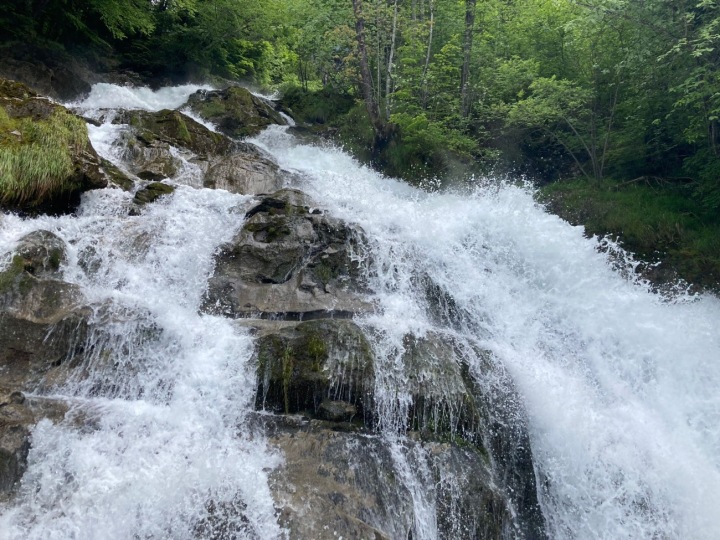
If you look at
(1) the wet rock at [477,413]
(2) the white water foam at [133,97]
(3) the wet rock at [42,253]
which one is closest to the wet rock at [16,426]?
(3) the wet rock at [42,253]

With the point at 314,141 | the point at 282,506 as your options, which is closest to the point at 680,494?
the point at 282,506

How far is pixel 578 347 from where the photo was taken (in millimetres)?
8688

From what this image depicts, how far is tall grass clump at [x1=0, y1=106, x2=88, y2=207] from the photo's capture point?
793cm

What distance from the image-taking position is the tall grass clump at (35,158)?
26.0 feet

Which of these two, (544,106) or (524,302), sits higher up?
(544,106)

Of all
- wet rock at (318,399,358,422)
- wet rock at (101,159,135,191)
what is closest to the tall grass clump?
wet rock at (101,159,135,191)

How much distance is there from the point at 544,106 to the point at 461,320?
6494mm

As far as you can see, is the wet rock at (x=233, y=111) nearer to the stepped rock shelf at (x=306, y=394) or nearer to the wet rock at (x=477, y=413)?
the stepped rock shelf at (x=306, y=394)

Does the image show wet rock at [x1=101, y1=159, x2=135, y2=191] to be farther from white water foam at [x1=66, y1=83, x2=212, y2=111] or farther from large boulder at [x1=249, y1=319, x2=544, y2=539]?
large boulder at [x1=249, y1=319, x2=544, y2=539]

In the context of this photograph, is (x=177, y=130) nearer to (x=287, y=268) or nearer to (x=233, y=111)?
(x=233, y=111)

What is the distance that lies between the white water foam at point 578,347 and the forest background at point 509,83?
1186 millimetres

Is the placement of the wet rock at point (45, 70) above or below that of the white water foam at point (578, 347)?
above

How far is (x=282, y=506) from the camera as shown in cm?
505

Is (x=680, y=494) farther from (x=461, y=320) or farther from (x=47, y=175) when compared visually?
(x=47, y=175)
